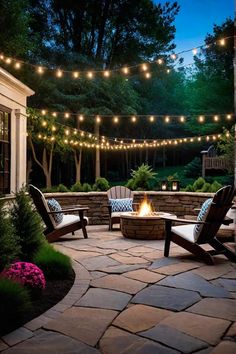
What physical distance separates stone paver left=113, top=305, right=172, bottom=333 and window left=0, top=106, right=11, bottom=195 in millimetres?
3486

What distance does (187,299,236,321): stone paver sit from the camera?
2.60 m

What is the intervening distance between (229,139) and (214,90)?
274 inches

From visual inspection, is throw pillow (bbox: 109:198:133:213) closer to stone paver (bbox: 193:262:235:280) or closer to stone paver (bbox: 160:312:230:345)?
stone paver (bbox: 193:262:235:280)

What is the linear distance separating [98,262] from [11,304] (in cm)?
199

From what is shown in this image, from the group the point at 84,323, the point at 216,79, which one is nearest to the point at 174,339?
the point at 84,323

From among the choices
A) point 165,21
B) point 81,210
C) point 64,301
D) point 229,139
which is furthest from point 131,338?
point 165,21

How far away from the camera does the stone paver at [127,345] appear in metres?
2.04

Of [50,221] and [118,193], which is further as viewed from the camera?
[118,193]

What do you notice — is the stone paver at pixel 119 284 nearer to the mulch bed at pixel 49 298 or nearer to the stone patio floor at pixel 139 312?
the stone patio floor at pixel 139 312

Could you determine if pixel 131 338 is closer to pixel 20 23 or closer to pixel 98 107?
pixel 20 23

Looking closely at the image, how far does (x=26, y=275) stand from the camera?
115 inches

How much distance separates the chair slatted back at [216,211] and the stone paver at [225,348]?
2.15 m

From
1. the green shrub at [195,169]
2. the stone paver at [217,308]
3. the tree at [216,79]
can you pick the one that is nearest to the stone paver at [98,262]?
the stone paver at [217,308]

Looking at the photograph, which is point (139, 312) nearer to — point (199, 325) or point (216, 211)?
point (199, 325)
